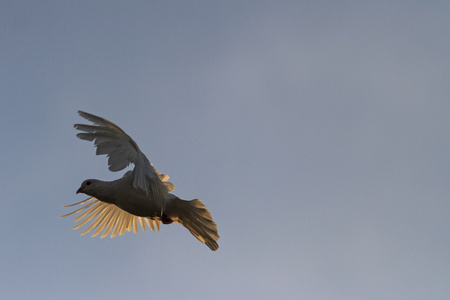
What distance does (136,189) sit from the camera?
930 cm

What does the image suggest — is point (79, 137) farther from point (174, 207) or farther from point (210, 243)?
point (210, 243)

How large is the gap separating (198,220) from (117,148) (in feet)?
7.85

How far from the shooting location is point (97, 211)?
40.1ft

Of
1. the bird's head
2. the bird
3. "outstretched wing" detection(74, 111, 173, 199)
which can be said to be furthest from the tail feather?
the bird's head

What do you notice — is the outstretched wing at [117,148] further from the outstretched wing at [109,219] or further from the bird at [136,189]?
the outstretched wing at [109,219]

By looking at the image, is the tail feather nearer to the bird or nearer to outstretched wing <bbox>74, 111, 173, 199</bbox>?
the bird

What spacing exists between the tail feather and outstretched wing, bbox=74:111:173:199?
1.15 metres

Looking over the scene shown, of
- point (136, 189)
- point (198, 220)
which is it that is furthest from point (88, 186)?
point (198, 220)

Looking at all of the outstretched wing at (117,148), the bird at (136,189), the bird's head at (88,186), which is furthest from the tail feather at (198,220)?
the bird's head at (88,186)

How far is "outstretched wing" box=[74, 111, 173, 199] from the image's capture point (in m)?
8.61

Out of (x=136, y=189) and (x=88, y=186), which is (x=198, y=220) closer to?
(x=136, y=189)

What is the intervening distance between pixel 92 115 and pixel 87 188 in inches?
74.0

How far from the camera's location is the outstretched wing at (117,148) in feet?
28.2

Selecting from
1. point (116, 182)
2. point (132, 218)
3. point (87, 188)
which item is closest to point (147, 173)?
point (116, 182)
